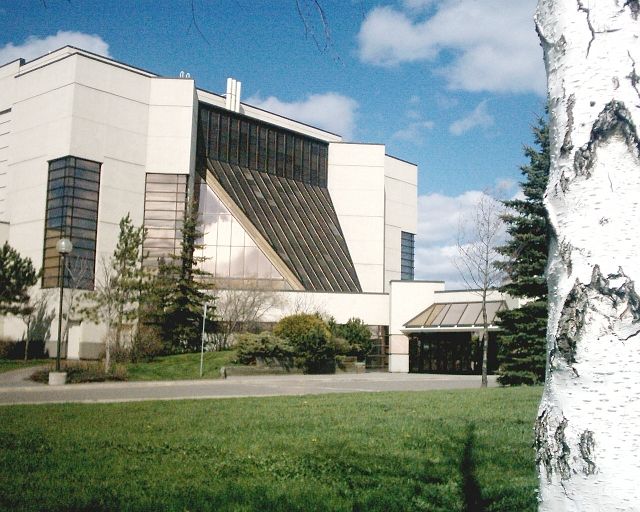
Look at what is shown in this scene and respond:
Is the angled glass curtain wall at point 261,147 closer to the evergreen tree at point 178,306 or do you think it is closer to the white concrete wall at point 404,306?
the evergreen tree at point 178,306

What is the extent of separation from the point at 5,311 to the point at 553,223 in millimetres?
40891

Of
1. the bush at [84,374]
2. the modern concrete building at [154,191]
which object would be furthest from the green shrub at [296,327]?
the bush at [84,374]

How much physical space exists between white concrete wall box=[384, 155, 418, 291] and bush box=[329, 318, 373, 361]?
2194cm

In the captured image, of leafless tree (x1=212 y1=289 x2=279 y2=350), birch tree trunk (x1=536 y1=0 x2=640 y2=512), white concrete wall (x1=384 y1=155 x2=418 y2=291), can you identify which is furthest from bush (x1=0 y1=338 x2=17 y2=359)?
birch tree trunk (x1=536 y1=0 x2=640 y2=512)

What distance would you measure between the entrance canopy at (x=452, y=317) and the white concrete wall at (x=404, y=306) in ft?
1.78

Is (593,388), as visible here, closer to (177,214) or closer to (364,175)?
(177,214)

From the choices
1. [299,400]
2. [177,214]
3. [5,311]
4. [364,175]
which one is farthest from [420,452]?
[364,175]

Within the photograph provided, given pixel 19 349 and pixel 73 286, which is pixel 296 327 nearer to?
pixel 73 286

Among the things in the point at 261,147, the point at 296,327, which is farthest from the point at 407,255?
the point at 296,327

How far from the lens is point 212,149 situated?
54.5 meters

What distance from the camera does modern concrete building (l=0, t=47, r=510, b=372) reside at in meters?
44.2

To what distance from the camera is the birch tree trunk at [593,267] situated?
172cm

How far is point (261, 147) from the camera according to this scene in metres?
58.4

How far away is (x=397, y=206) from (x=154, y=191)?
91.9ft
